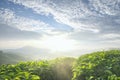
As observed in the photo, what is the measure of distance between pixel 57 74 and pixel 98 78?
6.67 metres

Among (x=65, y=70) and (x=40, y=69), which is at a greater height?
(x=40, y=69)

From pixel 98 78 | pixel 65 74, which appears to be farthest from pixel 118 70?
pixel 65 74

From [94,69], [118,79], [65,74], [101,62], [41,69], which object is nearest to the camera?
[118,79]

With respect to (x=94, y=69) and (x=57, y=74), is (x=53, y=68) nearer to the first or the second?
(x=57, y=74)

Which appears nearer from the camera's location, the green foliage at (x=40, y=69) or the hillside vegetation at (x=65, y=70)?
the hillside vegetation at (x=65, y=70)

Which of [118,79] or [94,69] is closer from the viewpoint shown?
[118,79]

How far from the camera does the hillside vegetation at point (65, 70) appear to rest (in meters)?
8.89

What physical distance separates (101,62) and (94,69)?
59.8 inches

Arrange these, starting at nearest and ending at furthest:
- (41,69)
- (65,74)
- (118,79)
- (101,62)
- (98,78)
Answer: (118,79) < (98,78) < (101,62) < (41,69) < (65,74)

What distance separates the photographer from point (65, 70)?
17188mm

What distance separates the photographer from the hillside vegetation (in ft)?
29.2

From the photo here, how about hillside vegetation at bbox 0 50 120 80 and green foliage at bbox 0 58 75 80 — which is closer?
hillside vegetation at bbox 0 50 120 80

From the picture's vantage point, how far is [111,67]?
10492mm

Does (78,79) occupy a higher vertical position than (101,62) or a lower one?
lower
